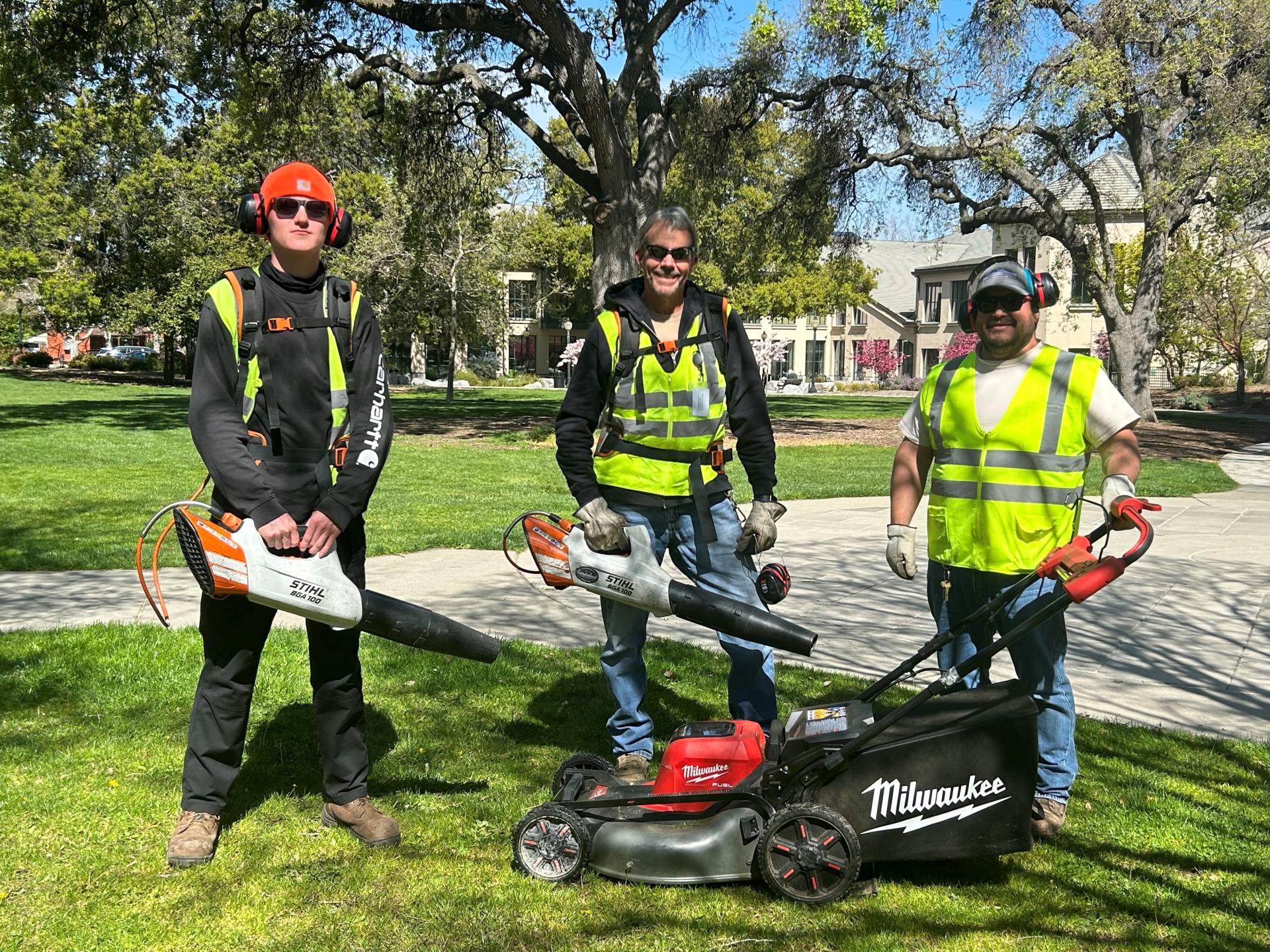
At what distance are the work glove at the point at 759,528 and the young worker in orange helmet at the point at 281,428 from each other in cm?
137

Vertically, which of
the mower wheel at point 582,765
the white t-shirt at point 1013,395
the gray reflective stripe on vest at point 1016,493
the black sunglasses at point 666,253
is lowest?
the mower wheel at point 582,765

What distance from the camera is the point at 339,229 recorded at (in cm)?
393

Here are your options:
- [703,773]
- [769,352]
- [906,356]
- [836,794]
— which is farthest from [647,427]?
[906,356]

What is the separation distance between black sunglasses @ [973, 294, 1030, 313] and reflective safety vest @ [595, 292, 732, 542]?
3.12ft

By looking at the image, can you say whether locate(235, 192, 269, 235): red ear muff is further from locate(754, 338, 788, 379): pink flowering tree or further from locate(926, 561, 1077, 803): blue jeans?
locate(754, 338, 788, 379): pink flowering tree

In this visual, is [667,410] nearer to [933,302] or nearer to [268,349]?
[268,349]

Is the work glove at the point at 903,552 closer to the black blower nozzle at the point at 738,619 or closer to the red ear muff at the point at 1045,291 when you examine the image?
the black blower nozzle at the point at 738,619

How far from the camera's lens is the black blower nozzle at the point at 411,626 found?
140 inches

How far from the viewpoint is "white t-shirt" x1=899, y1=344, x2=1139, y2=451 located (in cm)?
378

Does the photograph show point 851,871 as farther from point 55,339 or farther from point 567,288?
point 55,339

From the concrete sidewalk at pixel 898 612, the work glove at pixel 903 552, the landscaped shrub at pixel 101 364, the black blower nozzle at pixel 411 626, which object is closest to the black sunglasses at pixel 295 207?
the black blower nozzle at pixel 411 626

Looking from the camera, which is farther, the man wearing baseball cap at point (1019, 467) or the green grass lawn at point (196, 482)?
the green grass lawn at point (196, 482)

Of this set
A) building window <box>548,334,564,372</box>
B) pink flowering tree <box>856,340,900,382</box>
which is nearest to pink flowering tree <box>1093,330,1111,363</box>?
pink flowering tree <box>856,340,900,382</box>

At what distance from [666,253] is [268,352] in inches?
56.8
